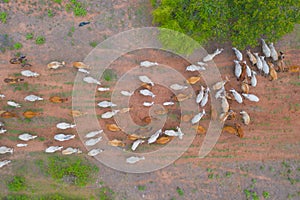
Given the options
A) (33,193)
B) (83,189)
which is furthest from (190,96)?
(33,193)

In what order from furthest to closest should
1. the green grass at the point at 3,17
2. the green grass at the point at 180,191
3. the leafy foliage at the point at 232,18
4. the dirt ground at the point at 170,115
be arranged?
1. the green grass at the point at 180,191
2. the dirt ground at the point at 170,115
3. the green grass at the point at 3,17
4. the leafy foliage at the point at 232,18

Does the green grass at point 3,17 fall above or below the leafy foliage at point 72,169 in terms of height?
above

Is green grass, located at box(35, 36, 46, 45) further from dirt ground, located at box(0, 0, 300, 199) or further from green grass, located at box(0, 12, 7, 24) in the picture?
green grass, located at box(0, 12, 7, 24)

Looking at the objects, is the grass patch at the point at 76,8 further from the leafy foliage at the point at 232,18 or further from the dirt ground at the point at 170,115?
the leafy foliage at the point at 232,18

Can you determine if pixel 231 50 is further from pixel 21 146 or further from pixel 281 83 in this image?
pixel 21 146

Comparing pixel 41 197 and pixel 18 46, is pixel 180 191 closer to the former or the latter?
pixel 41 197

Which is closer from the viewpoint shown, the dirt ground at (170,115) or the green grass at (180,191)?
the dirt ground at (170,115)

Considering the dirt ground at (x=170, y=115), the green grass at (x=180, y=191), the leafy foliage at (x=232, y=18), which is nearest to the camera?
the leafy foliage at (x=232, y=18)

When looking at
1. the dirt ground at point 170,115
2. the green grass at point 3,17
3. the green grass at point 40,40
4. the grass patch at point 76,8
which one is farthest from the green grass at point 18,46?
the grass patch at point 76,8
